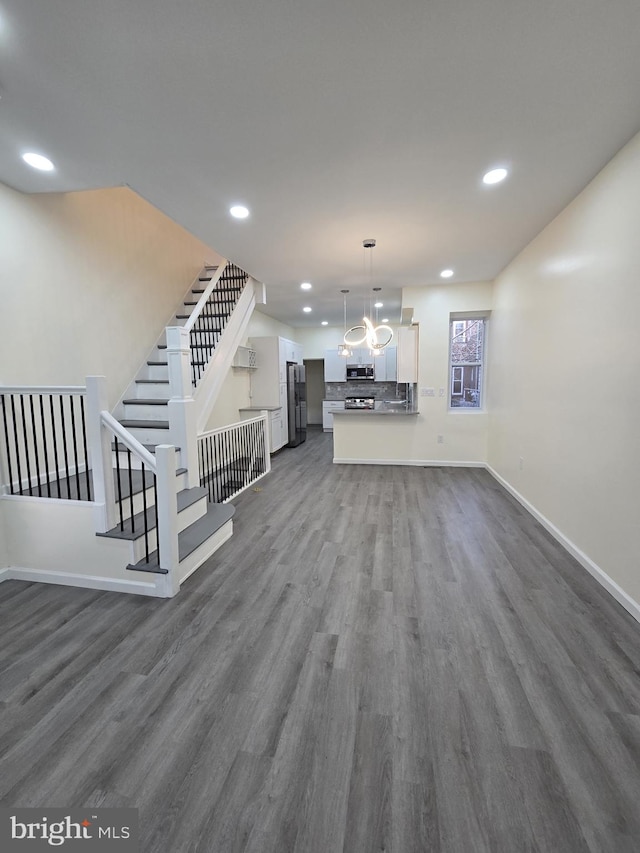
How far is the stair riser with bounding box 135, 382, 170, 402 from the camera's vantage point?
165 inches

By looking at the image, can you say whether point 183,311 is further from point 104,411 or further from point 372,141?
point 372,141

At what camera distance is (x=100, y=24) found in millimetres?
1481

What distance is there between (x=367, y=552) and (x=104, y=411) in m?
2.25

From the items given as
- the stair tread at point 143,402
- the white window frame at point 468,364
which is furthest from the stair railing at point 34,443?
the white window frame at point 468,364

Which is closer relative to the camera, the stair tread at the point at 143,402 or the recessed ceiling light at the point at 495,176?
the recessed ceiling light at the point at 495,176

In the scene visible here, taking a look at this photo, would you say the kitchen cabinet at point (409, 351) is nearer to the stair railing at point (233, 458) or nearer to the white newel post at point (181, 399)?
the stair railing at point (233, 458)

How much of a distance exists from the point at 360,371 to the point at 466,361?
344 cm

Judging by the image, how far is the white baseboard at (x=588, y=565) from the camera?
7.31ft

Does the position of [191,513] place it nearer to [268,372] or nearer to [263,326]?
[268,372]

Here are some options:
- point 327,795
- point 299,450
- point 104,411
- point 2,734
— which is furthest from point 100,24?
point 299,450

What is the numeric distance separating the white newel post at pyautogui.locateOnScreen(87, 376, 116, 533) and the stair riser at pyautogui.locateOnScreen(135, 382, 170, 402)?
1.78 metres

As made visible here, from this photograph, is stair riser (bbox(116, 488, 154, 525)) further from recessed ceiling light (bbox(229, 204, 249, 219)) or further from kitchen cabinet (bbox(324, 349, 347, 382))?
kitchen cabinet (bbox(324, 349, 347, 382))

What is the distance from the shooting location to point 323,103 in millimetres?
1910

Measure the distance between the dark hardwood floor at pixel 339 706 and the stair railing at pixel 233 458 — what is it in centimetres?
173
